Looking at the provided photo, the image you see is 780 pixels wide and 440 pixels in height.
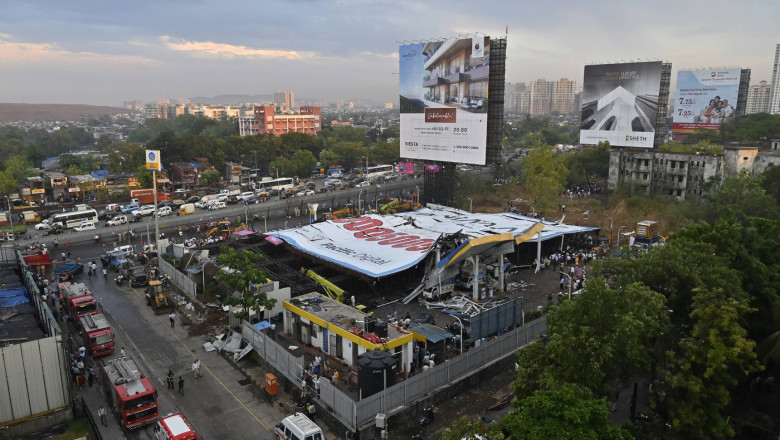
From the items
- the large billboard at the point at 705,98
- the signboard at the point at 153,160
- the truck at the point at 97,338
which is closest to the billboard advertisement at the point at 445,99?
the signboard at the point at 153,160

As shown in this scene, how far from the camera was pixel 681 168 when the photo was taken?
53.8 metres

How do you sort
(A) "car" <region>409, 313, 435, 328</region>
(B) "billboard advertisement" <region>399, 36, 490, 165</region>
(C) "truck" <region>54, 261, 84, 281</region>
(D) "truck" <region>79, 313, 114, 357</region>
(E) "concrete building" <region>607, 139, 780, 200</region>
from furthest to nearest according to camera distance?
1. (E) "concrete building" <region>607, 139, 780, 200</region>
2. (B) "billboard advertisement" <region>399, 36, 490, 165</region>
3. (C) "truck" <region>54, 261, 84, 281</region>
4. (A) "car" <region>409, 313, 435, 328</region>
5. (D) "truck" <region>79, 313, 114, 357</region>

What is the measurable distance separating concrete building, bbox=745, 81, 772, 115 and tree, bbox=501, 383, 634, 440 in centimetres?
19091

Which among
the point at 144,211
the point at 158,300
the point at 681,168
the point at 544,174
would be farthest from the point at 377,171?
the point at 158,300

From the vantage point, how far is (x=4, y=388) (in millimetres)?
16172

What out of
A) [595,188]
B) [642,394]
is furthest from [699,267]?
[595,188]

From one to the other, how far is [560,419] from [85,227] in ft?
151

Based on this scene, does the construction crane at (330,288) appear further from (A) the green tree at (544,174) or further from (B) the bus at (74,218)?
(A) the green tree at (544,174)

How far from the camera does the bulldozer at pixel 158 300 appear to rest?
1079 inches

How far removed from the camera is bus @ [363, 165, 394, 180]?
252 ft

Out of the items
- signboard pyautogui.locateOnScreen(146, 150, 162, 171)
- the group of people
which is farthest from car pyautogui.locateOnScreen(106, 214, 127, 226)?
the group of people

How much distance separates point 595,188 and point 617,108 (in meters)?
10.1

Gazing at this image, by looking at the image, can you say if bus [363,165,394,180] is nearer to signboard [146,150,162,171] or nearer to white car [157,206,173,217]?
white car [157,206,173,217]

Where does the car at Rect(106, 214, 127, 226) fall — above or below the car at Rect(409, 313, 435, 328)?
above
